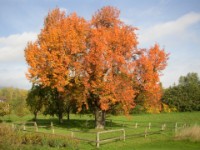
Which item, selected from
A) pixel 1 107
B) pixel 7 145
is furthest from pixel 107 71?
pixel 1 107

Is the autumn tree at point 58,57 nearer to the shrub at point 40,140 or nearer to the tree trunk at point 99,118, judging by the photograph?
the tree trunk at point 99,118

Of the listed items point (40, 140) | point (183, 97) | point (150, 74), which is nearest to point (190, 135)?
point (150, 74)

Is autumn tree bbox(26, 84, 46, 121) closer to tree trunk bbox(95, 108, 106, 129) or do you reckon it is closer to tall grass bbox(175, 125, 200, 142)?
tree trunk bbox(95, 108, 106, 129)

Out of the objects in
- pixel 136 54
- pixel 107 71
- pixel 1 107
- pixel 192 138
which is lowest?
pixel 192 138

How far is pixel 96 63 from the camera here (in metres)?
35.5

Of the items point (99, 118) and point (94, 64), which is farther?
point (99, 118)

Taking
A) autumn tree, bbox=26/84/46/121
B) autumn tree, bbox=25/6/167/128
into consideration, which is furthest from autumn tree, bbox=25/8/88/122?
autumn tree, bbox=26/84/46/121

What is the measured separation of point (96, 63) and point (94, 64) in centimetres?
34

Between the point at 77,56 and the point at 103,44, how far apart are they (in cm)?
494

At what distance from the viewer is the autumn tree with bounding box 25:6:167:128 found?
35938mm

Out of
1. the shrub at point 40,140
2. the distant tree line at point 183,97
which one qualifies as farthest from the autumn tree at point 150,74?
the distant tree line at point 183,97

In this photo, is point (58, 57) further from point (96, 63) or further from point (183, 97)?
point (183, 97)

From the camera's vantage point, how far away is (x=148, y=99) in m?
39.7

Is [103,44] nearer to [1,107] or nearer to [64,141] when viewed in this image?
[64,141]
